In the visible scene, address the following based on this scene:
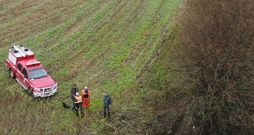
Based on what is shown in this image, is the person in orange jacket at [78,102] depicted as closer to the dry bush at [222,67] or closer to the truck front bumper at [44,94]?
the truck front bumper at [44,94]

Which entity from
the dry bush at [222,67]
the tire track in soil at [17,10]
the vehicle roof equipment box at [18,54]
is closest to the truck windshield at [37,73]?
the vehicle roof equipment box at [18,54]

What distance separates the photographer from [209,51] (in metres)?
29.2

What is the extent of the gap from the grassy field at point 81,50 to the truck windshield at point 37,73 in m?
1.20

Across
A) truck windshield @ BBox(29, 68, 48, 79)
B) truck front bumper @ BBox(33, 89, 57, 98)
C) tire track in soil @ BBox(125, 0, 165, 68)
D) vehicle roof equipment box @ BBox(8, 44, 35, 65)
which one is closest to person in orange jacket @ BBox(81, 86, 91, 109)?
truck front bumper @ BBox(33, 89, 57, 98)

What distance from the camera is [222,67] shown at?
95.4 ft

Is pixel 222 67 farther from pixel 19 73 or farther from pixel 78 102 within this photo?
pixel 19 73

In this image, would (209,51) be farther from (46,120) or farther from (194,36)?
(46,120)

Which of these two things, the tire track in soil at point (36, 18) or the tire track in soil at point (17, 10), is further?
the tire track in soil at point (17, 10)

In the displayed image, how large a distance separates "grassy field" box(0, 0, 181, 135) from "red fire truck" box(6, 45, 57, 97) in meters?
0.50

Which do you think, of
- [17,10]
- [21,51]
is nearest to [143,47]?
[21,51]

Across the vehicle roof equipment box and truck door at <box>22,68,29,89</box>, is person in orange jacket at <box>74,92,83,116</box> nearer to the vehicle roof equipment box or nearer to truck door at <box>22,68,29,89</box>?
truck door at <box>22,68,29,89</box>

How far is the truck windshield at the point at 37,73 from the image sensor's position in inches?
1294

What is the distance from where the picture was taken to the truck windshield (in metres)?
32.9

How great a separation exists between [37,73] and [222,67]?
36.3ft
